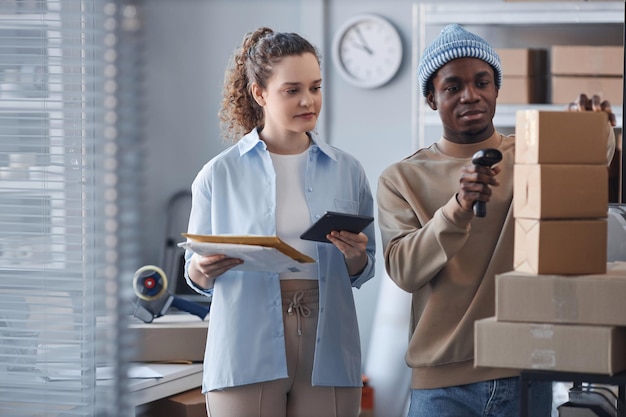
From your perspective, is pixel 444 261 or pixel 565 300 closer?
pixel 565 300

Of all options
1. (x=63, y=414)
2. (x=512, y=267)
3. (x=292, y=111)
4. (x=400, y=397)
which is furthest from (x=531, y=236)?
(x=400, y=397)

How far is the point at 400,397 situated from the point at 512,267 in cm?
241

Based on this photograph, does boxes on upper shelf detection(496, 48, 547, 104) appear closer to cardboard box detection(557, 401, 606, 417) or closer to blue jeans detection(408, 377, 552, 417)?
cardboard box detection(557, 401, 606, 417)

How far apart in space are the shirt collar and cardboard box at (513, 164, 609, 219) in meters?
0.58

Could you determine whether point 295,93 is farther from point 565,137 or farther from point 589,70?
point 589,70

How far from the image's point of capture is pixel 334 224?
1.83 meters

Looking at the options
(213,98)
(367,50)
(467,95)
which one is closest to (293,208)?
(467,95)

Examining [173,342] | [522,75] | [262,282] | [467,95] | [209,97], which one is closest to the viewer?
[467,95]

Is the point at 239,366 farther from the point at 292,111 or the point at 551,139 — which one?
the point at 551,139

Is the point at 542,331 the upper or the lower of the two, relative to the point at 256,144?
lower

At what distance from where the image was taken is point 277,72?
203 cm

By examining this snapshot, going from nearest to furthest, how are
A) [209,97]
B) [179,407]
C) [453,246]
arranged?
[453,246] → [179,407] → [209,97]

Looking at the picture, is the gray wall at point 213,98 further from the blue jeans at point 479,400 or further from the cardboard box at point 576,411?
the blue jeans at point 479,400

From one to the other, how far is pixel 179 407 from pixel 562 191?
4.52ft
